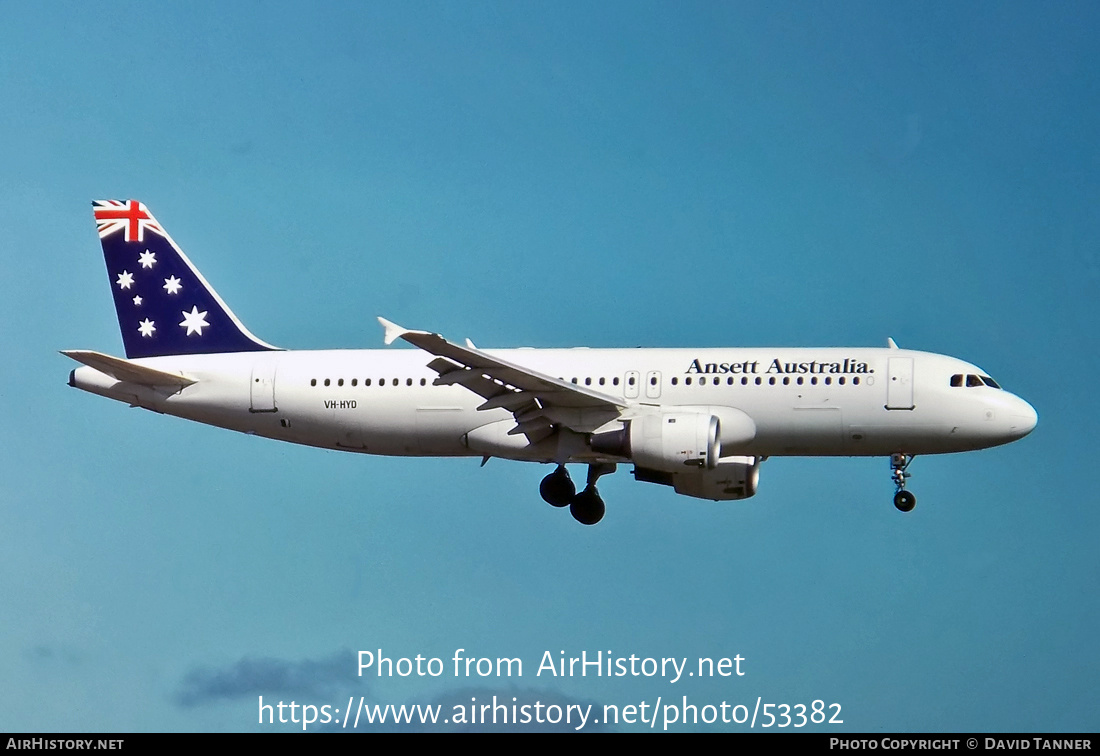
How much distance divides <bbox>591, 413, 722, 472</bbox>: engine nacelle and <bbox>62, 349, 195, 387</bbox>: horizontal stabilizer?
13293 mm

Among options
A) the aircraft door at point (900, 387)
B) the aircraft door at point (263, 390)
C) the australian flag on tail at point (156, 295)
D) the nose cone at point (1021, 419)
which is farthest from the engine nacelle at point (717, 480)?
the australian flag on tail at point (156, 295)

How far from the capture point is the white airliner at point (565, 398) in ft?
140

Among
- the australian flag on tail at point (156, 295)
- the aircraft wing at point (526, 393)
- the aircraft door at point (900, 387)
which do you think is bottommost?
the aircraft wing at point (526, 393)

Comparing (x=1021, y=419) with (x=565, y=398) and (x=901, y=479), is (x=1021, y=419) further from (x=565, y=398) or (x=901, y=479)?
(x=565, y=398)

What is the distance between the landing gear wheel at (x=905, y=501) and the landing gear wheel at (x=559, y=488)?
8.72 m

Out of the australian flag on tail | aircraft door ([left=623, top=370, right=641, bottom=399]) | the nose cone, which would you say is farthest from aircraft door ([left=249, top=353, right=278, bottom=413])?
the nose cone

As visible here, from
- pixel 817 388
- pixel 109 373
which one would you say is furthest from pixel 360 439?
pixel 817 388

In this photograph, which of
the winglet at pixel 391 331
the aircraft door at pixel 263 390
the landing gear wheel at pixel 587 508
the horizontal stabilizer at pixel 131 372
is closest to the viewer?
the winglet at pixel 391 331

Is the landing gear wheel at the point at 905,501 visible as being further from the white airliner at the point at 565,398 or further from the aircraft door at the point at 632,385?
the aircraft door at the point at 632,385

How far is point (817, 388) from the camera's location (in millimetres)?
43062

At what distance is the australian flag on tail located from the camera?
162ft

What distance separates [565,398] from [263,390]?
928cm

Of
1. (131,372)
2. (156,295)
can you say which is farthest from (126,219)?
(131,372)

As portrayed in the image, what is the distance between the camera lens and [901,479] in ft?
145
